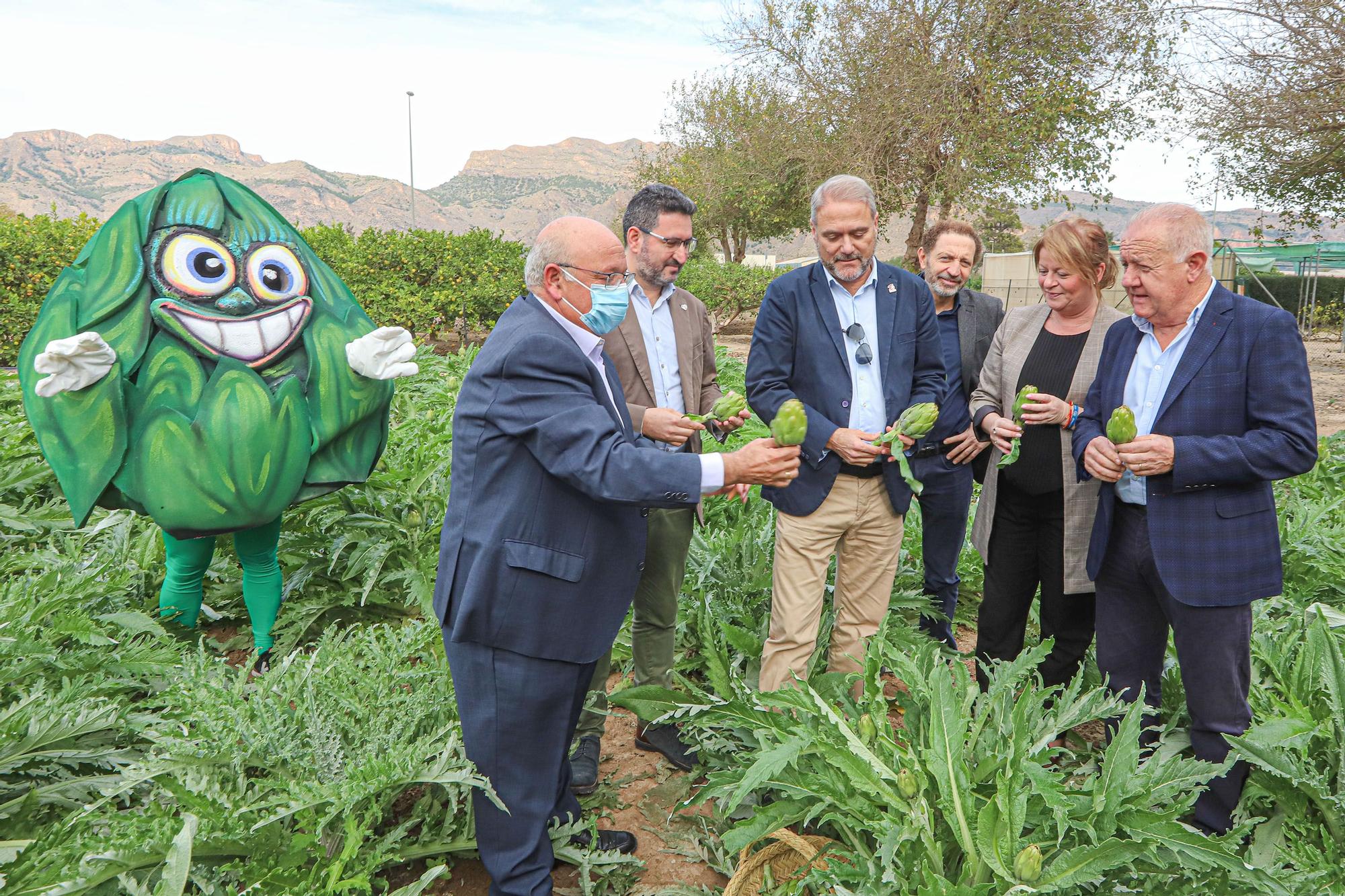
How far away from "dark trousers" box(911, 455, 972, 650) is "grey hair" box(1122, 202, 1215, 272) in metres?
1.23

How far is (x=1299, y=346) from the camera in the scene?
90.9 inches

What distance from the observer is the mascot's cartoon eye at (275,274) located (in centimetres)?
313

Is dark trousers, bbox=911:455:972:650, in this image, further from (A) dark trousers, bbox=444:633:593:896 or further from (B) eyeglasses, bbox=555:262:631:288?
(A) dark trousers, bbox=444:633:593:896

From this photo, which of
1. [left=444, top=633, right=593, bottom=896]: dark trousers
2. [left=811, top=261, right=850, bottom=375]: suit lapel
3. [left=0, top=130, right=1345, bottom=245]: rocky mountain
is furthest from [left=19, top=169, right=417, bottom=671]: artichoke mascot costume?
[left=0, top=130, right=1345, bottom=245]: rocky mountain

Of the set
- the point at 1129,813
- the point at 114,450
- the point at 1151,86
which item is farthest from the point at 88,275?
the point at 1151,86

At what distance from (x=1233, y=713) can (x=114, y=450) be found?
364 cm

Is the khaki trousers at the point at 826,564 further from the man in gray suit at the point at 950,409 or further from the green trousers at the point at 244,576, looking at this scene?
the green trousers at the point at 244,576

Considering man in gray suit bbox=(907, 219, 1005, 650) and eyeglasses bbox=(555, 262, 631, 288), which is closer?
eyeglasses bbox=(555, 262, 631, 288)

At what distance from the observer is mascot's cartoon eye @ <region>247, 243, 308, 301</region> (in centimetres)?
313

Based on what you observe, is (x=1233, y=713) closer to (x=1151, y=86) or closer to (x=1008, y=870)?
(x=1008, y=870)

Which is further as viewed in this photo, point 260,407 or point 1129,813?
point 260,407

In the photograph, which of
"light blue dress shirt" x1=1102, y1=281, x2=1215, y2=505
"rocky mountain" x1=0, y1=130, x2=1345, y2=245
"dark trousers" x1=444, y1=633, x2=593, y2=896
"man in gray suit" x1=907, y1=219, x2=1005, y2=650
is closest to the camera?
"dark trousers" x1=444, y1=633, x2=593, y2=896


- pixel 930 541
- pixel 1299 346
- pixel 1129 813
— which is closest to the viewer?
pixel 1129 813

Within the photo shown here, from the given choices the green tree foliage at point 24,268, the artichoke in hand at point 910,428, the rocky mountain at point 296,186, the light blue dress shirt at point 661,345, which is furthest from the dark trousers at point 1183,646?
the rocky mountain at point 296,186
